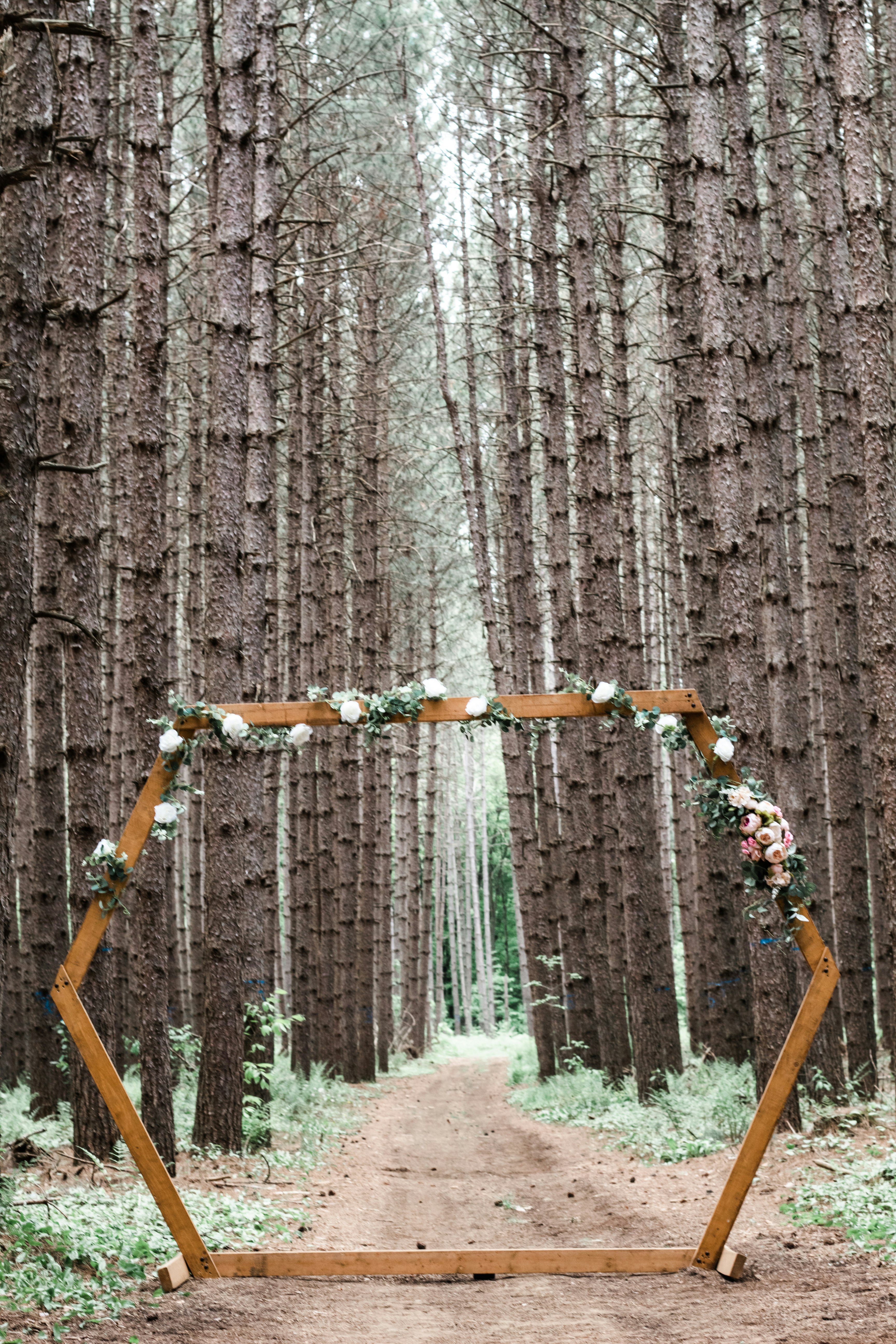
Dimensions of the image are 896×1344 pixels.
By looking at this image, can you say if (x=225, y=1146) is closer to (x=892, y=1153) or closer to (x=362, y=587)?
(x=892, y=1153)

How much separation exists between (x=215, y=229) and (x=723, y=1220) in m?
7.89

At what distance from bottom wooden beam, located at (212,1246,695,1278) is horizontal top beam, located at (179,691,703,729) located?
2.74 m

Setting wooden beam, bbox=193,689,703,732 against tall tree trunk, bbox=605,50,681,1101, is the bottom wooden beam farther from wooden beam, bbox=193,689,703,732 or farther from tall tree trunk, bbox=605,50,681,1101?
tall tree trunk, bbox=605,50,681,1101

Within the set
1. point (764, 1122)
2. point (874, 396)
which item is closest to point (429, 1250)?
point (764, 1122)

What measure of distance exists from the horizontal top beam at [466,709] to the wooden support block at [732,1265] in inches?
110

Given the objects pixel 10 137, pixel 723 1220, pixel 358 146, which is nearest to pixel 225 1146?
pixel 723 1220

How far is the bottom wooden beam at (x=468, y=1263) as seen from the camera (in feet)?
18.8

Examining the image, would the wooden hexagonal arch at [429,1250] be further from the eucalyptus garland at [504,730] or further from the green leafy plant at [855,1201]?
the green leafy plant at [855,1201]

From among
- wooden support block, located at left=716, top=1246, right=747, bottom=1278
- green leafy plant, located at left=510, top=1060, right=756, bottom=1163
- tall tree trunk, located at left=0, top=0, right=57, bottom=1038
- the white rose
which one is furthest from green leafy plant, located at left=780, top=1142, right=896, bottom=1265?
tall tree trunk, located at left=0, top=0, right=57, bottom=1038

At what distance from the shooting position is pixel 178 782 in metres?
6.44

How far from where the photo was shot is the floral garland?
6.07m

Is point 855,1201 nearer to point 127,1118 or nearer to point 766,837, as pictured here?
point 766,837

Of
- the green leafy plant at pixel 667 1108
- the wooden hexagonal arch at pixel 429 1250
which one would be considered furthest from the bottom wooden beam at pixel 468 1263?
the green leafy plant at pixel 667 1108

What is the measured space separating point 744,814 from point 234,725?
2.86 metres
